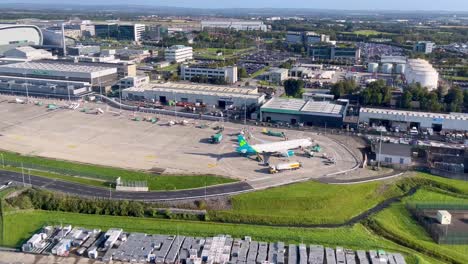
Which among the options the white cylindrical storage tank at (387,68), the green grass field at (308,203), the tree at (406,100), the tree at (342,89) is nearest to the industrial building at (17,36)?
the tree at (342,89)

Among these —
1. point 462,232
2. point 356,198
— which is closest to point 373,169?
point 356,198

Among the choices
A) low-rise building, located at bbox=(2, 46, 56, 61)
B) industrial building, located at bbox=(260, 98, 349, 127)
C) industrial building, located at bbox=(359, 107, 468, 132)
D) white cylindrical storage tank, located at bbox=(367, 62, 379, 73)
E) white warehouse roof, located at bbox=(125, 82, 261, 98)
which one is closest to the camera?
industrial building, located at bbox=(359, 107, 468, 132)

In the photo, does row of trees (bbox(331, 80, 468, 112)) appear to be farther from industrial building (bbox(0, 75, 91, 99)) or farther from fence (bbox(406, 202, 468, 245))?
industrial building (bbox(0, 75, 91, 99))

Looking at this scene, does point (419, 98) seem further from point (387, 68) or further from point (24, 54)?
point (24, 54)

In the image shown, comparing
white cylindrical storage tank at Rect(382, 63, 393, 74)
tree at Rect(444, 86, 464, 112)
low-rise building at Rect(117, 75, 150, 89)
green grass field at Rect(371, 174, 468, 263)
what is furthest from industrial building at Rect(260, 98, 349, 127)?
white cylindrical storage tank at Rect(382, 63, 393, 74)

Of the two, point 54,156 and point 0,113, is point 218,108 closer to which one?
point 54,156

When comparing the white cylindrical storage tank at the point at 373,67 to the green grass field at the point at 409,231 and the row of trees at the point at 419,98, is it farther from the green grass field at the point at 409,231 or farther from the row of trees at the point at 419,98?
the green grass field at the point at 409,231

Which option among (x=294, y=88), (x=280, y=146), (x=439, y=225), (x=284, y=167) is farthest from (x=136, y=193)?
(x=294, y=88)
